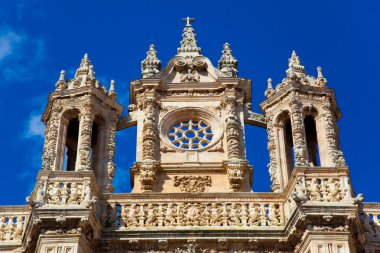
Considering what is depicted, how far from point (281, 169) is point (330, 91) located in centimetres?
258

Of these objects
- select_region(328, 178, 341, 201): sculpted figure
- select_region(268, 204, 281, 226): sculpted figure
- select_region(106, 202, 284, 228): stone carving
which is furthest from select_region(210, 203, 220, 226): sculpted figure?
select_region(328, 178, 341, 201): sculpted figure

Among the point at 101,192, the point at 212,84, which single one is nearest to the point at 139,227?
the point at 101,192

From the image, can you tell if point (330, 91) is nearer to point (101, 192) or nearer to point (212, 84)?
point (212, 84)

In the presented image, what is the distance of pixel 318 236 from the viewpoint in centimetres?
1962

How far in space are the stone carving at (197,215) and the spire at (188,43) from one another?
240 inches

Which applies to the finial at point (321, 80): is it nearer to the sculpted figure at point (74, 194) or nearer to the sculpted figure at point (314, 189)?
the sculpted figure at point (314, 189)

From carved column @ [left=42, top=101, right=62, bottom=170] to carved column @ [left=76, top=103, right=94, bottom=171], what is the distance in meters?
0.59

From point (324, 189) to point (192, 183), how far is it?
3.52 meters

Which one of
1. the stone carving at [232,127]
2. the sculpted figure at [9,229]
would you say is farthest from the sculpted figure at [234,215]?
the sculpted figure at [9,229]

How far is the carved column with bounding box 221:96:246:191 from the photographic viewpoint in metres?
22.2

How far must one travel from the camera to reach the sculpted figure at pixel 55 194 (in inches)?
796

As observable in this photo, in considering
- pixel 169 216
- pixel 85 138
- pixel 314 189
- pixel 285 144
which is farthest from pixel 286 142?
pixel 85 138

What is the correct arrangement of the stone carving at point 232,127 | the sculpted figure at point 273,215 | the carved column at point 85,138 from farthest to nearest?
the stone carving at point 232,127
the carved column at point 85,138
the sculpted figure at point 273,215

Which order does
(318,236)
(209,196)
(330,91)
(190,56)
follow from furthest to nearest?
1. (190,56)
2. (330,91)
3. (209,196)
4. (318,236)
